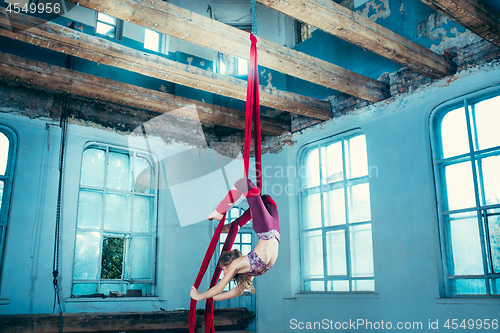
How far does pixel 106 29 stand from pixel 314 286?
529 centimetres

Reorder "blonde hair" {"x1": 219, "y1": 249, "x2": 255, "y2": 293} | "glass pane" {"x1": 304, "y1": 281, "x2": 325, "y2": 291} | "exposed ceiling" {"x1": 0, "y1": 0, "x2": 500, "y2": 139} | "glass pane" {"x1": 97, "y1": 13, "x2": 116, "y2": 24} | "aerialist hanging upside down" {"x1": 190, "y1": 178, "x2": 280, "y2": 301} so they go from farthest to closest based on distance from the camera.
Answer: "glass pane" {"x1": 97, "y1": 13, "x2": 116, "y2": 24}, "glass pane" {"x1": 304, "y1": 281, "x2": 325, "y2": 291}, "exposed ceiling" {"x1": 0, "y1": 0, "x2": 500, "y2": 139}, "blonde hair" {"x1": 219, "y1": 249, "x2": 255, "y2": 293}, "aerialist hanging upside down" {"x1": 190, "y1": 178, "x2": 280, "y2": 301}

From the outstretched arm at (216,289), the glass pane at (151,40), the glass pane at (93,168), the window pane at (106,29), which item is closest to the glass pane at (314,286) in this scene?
the outstretched arm at (216,289)

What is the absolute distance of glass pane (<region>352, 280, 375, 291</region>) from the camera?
571 cm

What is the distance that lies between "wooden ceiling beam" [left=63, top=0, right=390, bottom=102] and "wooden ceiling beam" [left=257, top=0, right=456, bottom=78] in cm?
70

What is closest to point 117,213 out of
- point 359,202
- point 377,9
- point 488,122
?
point 359,202

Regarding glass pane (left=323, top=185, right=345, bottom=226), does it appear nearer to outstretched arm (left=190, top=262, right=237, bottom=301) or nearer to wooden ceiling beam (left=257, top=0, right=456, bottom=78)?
Answer: wooden ceiling beam (left=257, top=0, right=456, bottom=78)

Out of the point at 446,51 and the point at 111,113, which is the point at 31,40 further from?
the point at 446,51

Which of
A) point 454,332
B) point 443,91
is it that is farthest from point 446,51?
point 454,332

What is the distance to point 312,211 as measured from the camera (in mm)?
6793

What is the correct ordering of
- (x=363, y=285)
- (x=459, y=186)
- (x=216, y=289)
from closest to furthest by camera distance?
(x=216, y=289) < (x=459, y=186) < (x=363, y=285)

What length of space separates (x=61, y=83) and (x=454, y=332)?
5674 millimetres

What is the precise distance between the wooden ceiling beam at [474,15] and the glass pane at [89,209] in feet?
16.9

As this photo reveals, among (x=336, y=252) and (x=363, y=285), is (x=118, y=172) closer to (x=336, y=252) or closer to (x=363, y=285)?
(x=336, y=252)

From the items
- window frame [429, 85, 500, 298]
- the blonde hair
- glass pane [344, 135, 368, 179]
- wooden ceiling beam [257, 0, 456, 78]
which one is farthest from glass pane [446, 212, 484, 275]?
the blonde hair
